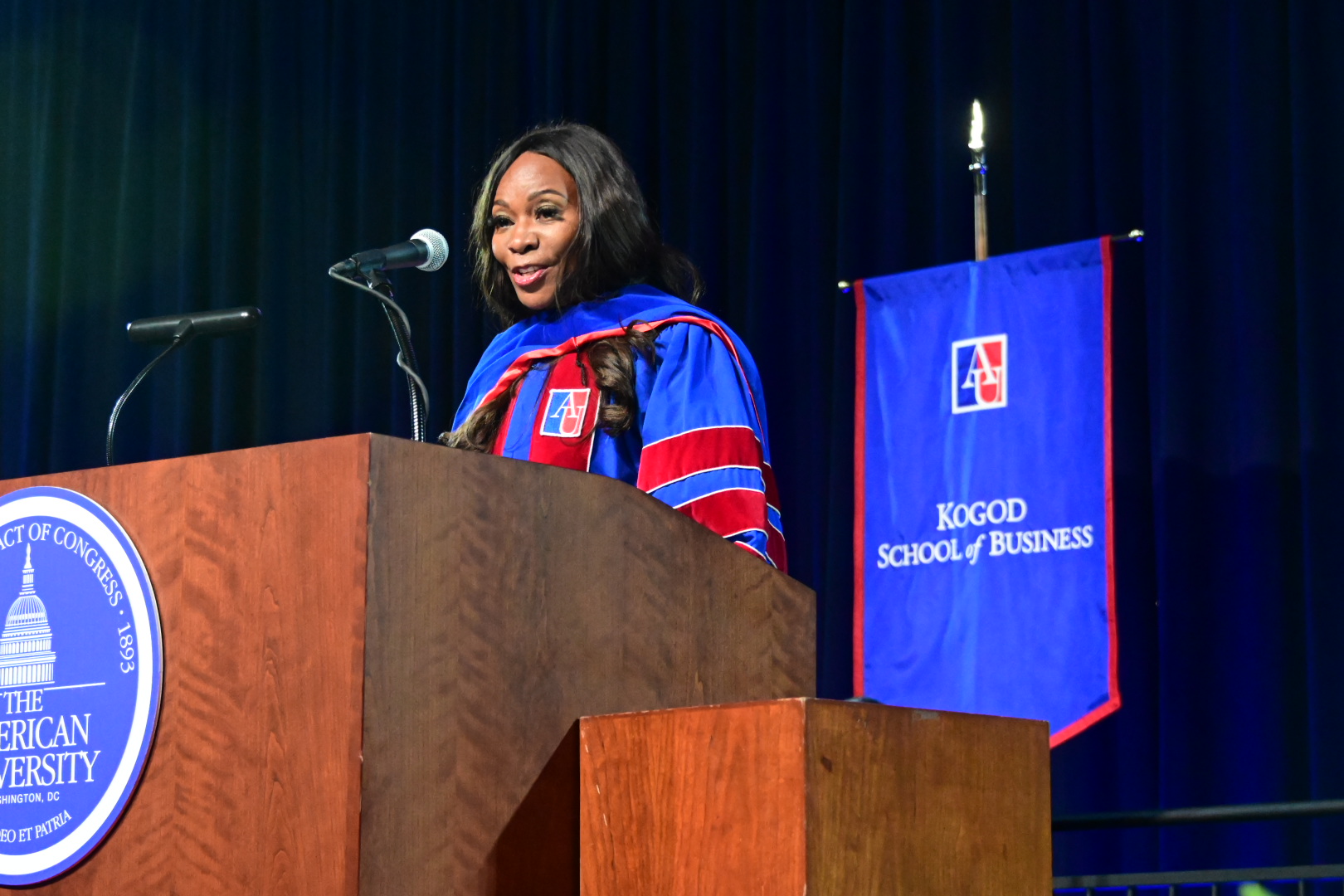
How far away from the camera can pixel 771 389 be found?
15.8ft

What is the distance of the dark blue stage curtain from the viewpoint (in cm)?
394

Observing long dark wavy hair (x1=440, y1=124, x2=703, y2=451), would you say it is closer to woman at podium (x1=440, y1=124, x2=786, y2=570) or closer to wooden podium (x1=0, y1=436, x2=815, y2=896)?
woman at podium (x1=440, y1=124, x2=786, y2=570)

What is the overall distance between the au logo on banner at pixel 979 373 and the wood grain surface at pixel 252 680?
9.14ft

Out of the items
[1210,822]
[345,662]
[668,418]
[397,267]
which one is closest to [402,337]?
[397,267]

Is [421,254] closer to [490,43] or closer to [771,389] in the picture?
[771,389]

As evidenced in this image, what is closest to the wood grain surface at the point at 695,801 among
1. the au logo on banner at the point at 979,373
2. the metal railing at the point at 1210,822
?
the metal railing at the point at 1210,822

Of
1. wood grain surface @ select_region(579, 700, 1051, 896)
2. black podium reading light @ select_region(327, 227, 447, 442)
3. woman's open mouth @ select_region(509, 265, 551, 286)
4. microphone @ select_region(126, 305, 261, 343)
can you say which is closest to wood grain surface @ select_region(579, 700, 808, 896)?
wood grain surface @ select_region(579, 700, 1051, 896)

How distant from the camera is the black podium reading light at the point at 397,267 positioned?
1888 mm

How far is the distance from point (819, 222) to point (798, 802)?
379 centimetres

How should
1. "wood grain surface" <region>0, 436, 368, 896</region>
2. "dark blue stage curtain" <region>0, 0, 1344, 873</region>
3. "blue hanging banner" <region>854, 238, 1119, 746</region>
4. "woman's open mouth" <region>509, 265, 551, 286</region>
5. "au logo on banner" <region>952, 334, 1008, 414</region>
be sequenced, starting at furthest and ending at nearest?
1. "dark blue stage curtain" <region>0, 0, 1344, 873</region>
2. "au logo on banner" <region>952, 334, 1008, 414</region>
3. "blue hanging banner" <region>854, 238, 1119, 746</region>
4. "woman's open mouth" <region>509, 265, 551, 286</region>
5. "wood grain surface" <region>0, 436, 368, 896</region>

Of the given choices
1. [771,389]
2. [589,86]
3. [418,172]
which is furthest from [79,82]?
[771,389]

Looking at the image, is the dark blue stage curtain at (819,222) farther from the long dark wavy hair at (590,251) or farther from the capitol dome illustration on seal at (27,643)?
the capitol dome illustration on seal at (27,643)

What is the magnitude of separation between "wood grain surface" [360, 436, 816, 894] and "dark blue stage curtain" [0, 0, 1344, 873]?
110 inches

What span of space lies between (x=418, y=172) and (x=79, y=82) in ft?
5.04
